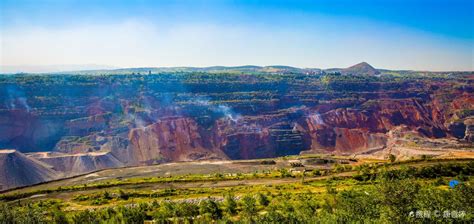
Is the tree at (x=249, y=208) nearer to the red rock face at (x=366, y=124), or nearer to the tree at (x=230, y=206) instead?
the tree at (x=230, y=206)

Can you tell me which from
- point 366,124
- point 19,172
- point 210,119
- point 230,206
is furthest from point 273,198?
point 366,124

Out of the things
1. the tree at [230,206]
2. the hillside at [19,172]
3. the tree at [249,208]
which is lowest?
the hillside at [19,172]

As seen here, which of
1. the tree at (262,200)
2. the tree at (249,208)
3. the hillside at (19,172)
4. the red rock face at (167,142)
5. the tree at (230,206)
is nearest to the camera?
the tree at (249,208)

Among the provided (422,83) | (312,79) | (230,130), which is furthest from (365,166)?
(422,83)

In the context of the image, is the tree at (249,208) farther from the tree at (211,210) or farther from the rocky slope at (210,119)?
the rocky slope at (210,119)

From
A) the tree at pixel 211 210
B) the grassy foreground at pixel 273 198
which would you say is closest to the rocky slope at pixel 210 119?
the grassy foreground at pixel 273 198

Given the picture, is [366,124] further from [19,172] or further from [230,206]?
[19,172]

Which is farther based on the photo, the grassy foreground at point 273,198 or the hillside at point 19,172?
the hillside at point 19,172

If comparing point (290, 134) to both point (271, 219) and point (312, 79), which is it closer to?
point (312, 79)

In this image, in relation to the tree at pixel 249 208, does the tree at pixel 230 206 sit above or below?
below

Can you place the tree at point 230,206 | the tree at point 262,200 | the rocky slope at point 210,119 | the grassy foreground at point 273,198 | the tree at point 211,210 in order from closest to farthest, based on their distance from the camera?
the grassy foreground at point 273,198
the tree at point 211,210
the tree at point 230,206
the tree at point 262,200
the rocky slope at point 210,119
